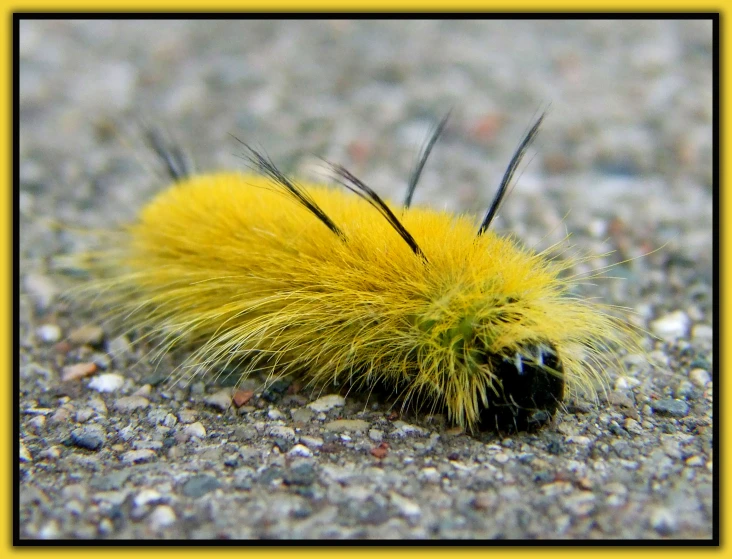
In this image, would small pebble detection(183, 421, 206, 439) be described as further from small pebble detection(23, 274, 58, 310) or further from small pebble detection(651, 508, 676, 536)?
small pebble detection(651, 508, 676, 536)

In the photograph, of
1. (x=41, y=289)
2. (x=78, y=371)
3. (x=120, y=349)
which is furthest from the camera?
(x=41, y=289)

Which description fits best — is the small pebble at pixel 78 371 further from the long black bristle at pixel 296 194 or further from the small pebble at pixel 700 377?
the small pebble at pixel 700 377

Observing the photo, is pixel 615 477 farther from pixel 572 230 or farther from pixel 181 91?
pixel 181 91

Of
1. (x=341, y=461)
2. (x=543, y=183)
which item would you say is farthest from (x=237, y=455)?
(x=543, y=183)

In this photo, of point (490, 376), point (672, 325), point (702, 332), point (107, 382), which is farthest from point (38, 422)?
point (702, 332)

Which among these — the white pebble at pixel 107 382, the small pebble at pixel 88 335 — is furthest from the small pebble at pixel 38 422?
the small pebble at pixel 88 335

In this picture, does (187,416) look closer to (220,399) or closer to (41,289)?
(220,399)
